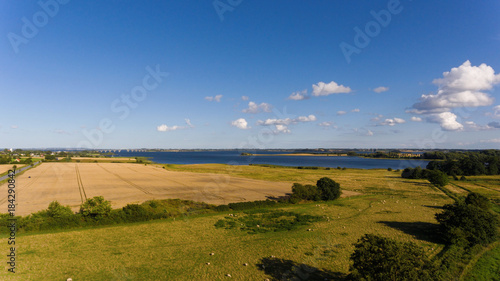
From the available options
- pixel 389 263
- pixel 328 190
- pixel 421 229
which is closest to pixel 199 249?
pixel 389 263

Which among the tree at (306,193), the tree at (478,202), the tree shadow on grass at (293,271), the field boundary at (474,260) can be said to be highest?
the tree at (478,202)

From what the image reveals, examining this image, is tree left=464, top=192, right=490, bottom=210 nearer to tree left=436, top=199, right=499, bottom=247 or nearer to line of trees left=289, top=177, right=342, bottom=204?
tree left=436, top=199, right=499, bottom=247

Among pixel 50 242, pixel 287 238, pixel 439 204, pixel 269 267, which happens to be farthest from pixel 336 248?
pixel 439 204

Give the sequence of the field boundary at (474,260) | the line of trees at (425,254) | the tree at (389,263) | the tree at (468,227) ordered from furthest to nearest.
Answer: the tree at (468,227), the field boundary at (474,260), the line of trees at (425,254), the tree at (389,263)

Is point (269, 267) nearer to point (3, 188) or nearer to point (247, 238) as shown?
point (247, 238)

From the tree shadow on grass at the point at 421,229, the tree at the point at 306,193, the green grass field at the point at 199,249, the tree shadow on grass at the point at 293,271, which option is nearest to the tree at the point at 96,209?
the green grass field at the point at 199,249

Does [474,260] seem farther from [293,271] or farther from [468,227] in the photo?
[293,271]

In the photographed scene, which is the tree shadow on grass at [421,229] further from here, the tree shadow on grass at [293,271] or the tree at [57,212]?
the tree at [57,212]

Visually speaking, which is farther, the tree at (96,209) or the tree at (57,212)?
the tree at (96,209)
